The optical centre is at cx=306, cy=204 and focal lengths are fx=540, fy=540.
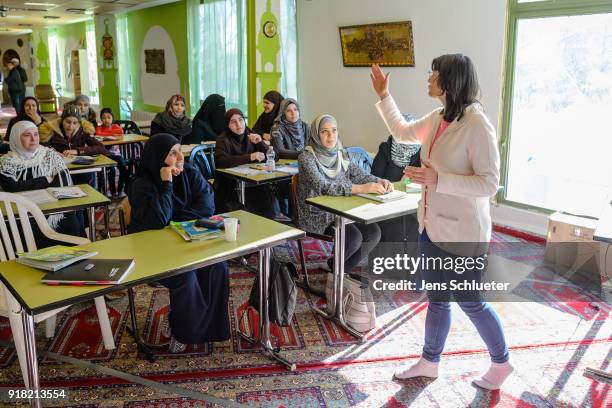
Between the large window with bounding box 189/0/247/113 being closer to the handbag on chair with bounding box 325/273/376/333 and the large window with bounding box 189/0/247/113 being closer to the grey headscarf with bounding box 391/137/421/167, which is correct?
the grey headscarf with bounding box 391/137/421/167

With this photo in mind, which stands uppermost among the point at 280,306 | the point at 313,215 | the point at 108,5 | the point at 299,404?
the point at 108,5

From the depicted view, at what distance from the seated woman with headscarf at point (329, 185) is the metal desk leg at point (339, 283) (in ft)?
1.07

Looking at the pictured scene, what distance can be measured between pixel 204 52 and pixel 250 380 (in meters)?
7.33

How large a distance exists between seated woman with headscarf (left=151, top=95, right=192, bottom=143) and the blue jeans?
15.2 feet

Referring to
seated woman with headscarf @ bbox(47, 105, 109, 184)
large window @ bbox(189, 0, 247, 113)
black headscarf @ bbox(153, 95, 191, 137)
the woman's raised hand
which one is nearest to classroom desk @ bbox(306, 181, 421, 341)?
the woman's raised hand

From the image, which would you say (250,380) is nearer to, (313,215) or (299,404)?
(299,404)

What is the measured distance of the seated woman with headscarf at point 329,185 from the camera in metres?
3.45

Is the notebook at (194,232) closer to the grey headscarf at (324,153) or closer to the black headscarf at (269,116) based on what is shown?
the grey headscarf at (324,153)

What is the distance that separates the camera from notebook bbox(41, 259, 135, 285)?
6.74 feet

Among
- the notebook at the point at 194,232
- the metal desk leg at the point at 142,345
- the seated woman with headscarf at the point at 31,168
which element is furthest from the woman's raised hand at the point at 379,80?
the seated woman with headscarf at the point at 31,168

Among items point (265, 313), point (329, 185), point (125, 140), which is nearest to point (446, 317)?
point (265, 313)

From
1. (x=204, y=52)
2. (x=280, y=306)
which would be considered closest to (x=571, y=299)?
(x=280, y=306)

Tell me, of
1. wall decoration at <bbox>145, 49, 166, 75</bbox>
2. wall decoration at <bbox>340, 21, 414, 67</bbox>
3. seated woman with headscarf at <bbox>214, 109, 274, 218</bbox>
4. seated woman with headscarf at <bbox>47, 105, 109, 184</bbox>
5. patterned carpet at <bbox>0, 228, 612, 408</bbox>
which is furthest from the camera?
wall decoration at <bbox>145, 49, 166, 75</bbox>

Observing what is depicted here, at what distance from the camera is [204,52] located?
29.6 ft
